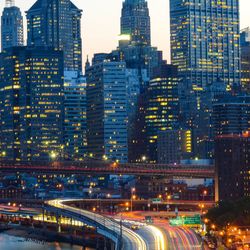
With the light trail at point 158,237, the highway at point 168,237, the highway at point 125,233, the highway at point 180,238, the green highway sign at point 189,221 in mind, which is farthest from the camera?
the green highway sign at point 189,221

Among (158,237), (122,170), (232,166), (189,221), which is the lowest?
(189,221)

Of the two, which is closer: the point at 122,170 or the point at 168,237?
the point at 168,237

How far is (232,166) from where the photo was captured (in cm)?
15338

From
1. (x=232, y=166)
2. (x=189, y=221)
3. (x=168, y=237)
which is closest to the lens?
(x=168, y=237)

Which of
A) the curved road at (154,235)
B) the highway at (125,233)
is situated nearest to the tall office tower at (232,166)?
the curved road at (154,235)

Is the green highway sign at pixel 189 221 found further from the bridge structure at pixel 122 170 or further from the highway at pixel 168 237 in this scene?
the bridge structure at pixel 122 170

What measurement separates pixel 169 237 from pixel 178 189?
3155 inches

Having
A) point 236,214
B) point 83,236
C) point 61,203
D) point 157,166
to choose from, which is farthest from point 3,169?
point 236,214

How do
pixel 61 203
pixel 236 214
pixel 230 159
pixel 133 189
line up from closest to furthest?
1. pixel 236 214
2. pixel 230 159
3. pixel 61 203
4. pixel 133 189

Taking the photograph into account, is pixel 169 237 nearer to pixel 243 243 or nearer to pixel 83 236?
pixel 243 243

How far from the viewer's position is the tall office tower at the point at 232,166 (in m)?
151

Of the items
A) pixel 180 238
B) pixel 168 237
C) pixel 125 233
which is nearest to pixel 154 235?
pixel 125 233

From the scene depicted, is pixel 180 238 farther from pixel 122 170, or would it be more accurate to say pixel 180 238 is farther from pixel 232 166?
pixel 122 170

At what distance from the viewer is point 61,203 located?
546 feet
